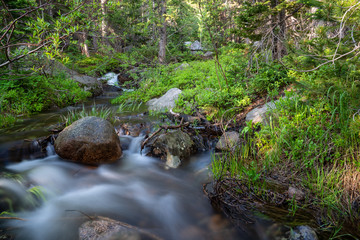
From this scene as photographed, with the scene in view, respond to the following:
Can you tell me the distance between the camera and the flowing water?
2.84m

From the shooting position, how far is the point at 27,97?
8.23 metres

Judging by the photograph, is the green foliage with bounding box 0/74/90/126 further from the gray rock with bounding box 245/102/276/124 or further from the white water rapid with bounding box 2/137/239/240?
the gray rock with bounding box 245/102/276/124

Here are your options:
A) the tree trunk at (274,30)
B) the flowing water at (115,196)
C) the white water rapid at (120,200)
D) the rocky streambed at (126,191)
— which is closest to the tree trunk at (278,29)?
the tree trunk at (274,30)

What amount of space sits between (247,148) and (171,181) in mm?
1619

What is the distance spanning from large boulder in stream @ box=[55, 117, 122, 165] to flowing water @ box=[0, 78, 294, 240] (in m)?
0.19

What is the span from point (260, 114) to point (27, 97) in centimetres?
859

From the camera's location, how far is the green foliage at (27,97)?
7305 millimetres

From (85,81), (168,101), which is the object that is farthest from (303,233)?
(85,81)

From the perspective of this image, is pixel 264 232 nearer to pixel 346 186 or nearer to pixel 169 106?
pixel 346 186

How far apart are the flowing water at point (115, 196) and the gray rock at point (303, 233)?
371 millimetres

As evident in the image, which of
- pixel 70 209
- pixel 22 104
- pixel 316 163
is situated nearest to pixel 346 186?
A: pixel 316 163

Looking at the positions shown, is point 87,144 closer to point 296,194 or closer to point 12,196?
point 12,196

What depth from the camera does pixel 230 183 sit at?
3.31 m

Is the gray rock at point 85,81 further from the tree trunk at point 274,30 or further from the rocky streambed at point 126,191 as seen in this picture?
the tree trunk at point 274,30
